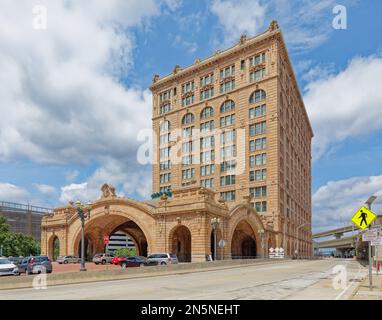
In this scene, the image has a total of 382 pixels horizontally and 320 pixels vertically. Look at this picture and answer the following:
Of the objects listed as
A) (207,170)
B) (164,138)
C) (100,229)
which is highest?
(164,138)

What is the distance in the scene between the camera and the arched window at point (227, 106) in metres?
88.8

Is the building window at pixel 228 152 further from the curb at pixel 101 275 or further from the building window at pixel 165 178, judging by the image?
the curb at pixel 101 275

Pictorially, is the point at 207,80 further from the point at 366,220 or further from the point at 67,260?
the point at 366,220

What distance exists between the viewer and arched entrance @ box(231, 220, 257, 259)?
71.6m

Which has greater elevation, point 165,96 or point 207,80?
point 207,80

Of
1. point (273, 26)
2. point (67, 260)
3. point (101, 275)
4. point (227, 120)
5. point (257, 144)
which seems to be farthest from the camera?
point (227, 120)

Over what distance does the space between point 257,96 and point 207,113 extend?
12.9 meters

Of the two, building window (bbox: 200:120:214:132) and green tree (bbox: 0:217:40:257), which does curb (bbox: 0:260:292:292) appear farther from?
green tree (bbox: 0:217:40:257)

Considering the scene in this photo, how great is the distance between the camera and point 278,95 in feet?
271

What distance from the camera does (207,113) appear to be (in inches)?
3684

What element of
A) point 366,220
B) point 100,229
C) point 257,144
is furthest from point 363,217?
point 257,144

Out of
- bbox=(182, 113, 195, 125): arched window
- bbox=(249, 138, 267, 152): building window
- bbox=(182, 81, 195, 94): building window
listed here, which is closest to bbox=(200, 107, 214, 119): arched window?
bbox=(182, 113, 195, 125): arched window

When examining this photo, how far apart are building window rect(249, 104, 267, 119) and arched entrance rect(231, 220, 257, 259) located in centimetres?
2335
